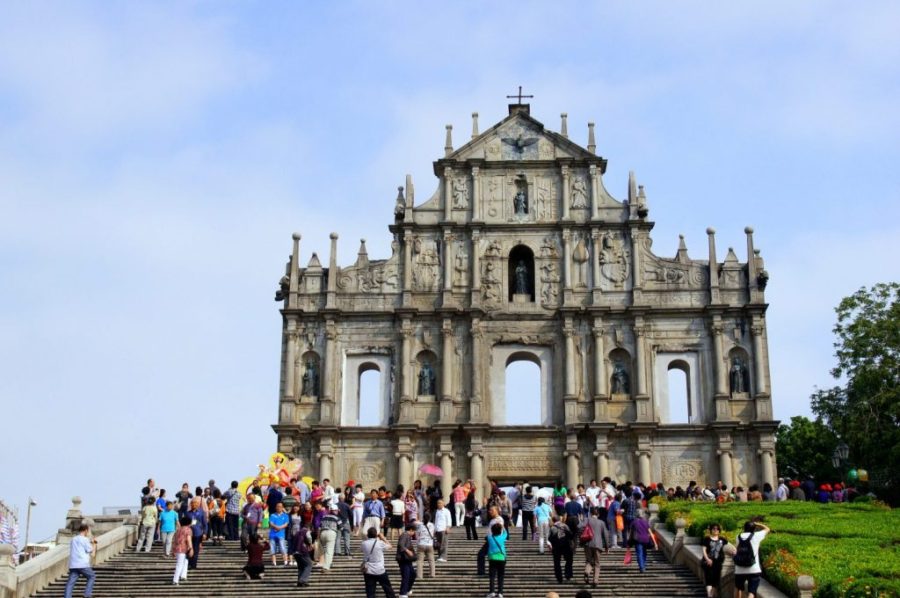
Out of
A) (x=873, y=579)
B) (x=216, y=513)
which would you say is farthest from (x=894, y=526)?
(x=216, y=513)

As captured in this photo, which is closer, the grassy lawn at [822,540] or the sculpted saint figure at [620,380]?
the grassy lawn at [822,540]

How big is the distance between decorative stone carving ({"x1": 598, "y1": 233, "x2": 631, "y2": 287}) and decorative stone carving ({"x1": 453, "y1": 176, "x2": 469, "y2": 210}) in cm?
499

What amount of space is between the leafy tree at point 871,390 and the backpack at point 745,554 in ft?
70.7

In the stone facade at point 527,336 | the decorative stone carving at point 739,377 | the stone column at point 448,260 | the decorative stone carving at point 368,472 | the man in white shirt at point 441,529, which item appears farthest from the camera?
the stone column at point 448,260

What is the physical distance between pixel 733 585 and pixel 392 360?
73.6 feet

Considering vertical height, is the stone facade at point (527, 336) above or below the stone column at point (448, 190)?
below

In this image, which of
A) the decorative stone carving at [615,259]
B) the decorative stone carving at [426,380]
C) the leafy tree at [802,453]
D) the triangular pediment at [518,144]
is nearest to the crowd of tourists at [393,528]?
the decorative stone carving at [426,380]

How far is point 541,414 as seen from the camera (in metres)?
40.7

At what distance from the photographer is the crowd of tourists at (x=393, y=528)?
21.2m

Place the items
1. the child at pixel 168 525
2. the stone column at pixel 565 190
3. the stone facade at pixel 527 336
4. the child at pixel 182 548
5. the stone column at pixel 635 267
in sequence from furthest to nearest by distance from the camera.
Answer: the stone column at pixel 565 190 < the stone column at pixel 635 267 < the stone facade at pixel 527 336 < the child at pixel 168 525 < the child at pixel 182 548

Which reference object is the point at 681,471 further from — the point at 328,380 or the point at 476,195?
the point at 328,380

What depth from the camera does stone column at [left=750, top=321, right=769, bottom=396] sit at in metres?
40.0

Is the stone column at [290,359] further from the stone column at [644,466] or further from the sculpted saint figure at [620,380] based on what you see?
the stone column at [644,466]

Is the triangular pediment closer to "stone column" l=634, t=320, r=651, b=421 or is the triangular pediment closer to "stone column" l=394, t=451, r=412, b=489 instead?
"stone column" l=634, t=320, r=651, b=421
